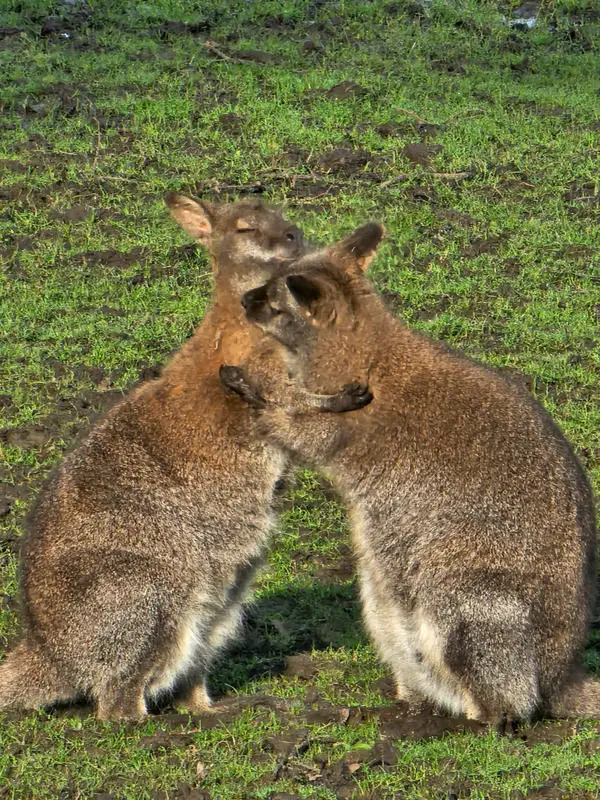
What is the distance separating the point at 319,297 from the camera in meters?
7.11

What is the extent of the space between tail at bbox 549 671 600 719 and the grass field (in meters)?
0.08

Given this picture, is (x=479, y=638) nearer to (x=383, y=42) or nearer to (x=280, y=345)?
(x=280, y=345)

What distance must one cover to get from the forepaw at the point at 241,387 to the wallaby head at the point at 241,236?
2.45 feet

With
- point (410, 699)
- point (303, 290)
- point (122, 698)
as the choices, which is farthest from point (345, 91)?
point (122, 698)

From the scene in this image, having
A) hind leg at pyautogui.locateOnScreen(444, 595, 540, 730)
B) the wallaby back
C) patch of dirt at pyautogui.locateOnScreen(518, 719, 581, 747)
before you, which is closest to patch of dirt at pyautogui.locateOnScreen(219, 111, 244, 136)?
the wallaby back

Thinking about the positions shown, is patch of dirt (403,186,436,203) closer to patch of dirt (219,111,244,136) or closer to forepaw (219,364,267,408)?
patch of dirt (219,111,244,136)

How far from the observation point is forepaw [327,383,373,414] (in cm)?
700

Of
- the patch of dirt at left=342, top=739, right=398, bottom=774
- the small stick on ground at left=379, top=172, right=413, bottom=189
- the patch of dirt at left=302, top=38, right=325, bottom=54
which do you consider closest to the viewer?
the patch of dirt at left=342, top=739, right=398, bottom=774

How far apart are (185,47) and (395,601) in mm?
10227

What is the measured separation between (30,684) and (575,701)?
99.8 inches

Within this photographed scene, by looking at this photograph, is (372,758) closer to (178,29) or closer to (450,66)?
(450,66)

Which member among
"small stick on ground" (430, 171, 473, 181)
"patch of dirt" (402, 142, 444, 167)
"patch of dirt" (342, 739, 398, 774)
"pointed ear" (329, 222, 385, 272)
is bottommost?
"patch of dirt" (342, 739, 398, 774)

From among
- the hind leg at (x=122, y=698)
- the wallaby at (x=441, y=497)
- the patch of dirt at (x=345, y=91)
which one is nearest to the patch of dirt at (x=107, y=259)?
the patch of dirt at (x=345, y=91)

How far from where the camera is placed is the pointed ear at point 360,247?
23.6ft
